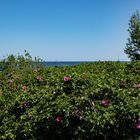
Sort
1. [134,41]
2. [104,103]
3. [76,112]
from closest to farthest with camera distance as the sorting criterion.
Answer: [76,112]
[104,103]
[134,41]

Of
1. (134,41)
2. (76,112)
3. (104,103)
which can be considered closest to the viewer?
(76,112)

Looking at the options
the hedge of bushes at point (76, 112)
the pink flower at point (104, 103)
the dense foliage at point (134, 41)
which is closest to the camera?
the hedge of bushes at point (76, 112)

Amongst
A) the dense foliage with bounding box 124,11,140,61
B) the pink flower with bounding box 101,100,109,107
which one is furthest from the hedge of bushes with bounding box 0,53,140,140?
the dense foliage with bounding box 124,11,140,61

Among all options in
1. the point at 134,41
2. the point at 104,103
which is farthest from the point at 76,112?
the point at 134,41

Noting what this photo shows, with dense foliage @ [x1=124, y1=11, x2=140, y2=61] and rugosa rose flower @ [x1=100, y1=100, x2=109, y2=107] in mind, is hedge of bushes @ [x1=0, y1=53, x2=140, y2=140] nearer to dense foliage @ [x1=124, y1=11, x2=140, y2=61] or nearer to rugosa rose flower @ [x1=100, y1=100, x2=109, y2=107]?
rugosa rose flower @ [x1=100, y1=100, x2=109, y2=107]

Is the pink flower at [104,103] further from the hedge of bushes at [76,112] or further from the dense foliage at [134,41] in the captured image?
the dense foliage at [134,41]

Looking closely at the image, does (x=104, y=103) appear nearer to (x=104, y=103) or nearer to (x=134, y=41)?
(x=104, y=103)

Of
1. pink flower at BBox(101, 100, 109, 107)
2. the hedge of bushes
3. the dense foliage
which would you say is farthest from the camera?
the dense foliage

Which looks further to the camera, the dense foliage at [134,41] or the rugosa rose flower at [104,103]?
the dense foliage at [134,41]

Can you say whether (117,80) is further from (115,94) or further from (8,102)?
(8,102)

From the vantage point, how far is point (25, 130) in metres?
8.12

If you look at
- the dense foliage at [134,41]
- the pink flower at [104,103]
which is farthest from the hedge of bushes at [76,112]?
the dense foliage at [134,41]

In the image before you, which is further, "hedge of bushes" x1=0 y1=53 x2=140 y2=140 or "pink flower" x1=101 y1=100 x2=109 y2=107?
"pink flower" x1=101 y1=100 x2=109 y2=107

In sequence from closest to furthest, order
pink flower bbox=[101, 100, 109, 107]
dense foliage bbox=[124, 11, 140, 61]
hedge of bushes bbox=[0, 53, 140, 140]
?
hedge of bushes bbox=[0, 53, 140, 140]
pink flower bbox=[101, 100, 109, 107]
dense foliage bbox=[124, 11, 140, 61]
